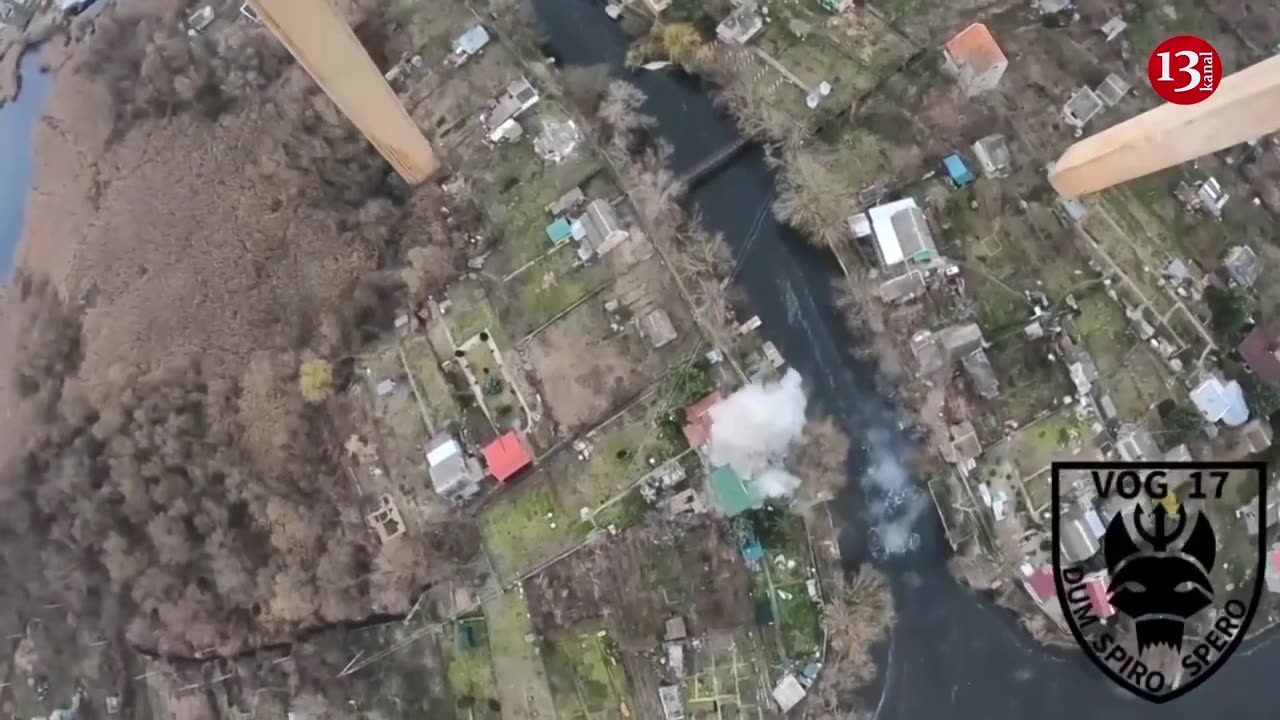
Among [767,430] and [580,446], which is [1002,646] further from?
[580,446]

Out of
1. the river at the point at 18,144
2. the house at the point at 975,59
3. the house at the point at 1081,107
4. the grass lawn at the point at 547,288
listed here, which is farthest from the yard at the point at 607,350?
the river at the point at 18,144

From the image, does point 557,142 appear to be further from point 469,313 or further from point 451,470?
point 451,470

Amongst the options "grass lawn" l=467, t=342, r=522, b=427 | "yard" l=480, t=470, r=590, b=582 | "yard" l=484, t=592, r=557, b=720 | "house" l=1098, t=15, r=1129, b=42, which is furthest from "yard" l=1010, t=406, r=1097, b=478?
"yard" l=484, t=592, r=557, b=720

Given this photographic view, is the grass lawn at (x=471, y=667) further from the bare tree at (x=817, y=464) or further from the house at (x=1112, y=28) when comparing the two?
the house at (x=1112, y=28)

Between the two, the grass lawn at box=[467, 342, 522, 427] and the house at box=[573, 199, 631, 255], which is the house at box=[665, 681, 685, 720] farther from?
the house at box=[573, 199, 631, 255]

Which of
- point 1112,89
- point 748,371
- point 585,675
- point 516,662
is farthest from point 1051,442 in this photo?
point 516,662
